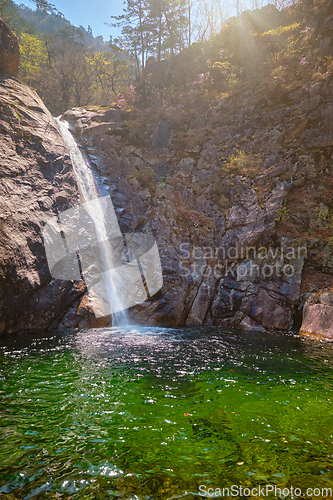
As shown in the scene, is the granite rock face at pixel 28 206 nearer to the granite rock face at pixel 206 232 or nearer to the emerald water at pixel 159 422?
the emerald water at pixel 159 422

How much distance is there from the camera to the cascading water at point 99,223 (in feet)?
48.6

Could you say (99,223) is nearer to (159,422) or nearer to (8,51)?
(8,51)

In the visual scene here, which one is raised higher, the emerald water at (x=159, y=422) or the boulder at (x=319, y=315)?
the emerald water at (x=159, y=422)

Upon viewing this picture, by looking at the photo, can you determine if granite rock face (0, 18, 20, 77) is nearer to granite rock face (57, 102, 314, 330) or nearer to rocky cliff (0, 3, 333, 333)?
rocky cliff (0, 3, 333, 333)

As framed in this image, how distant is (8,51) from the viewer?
16719 mm

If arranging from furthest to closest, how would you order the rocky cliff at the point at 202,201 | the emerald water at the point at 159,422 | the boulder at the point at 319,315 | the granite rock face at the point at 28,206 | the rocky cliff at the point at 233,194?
1. the rocky cliff at the point at 233,194
2. the rocky cliff at the point at 202,201
3. the boulder at the point at 319,315
4. the granite rock face at the point at 28,206
5. the emerald water at the point at 159,422

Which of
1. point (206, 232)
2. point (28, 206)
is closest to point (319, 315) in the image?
point (206, 232)

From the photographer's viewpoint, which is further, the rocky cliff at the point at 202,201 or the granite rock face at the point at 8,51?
the granite rock face at the point at 8,51

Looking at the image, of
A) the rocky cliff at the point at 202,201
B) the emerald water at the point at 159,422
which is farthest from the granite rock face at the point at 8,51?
the emerald water at the point at 159,422

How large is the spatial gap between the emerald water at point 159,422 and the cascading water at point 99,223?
228 inches

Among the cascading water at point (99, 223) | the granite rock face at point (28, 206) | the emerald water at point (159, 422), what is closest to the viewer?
the emerald water at point (159, 422)

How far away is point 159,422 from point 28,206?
12184 millimetres

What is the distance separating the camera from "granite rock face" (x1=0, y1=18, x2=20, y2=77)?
16.4 meters

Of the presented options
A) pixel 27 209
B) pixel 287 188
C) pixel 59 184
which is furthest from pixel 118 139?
pixel 287 188
